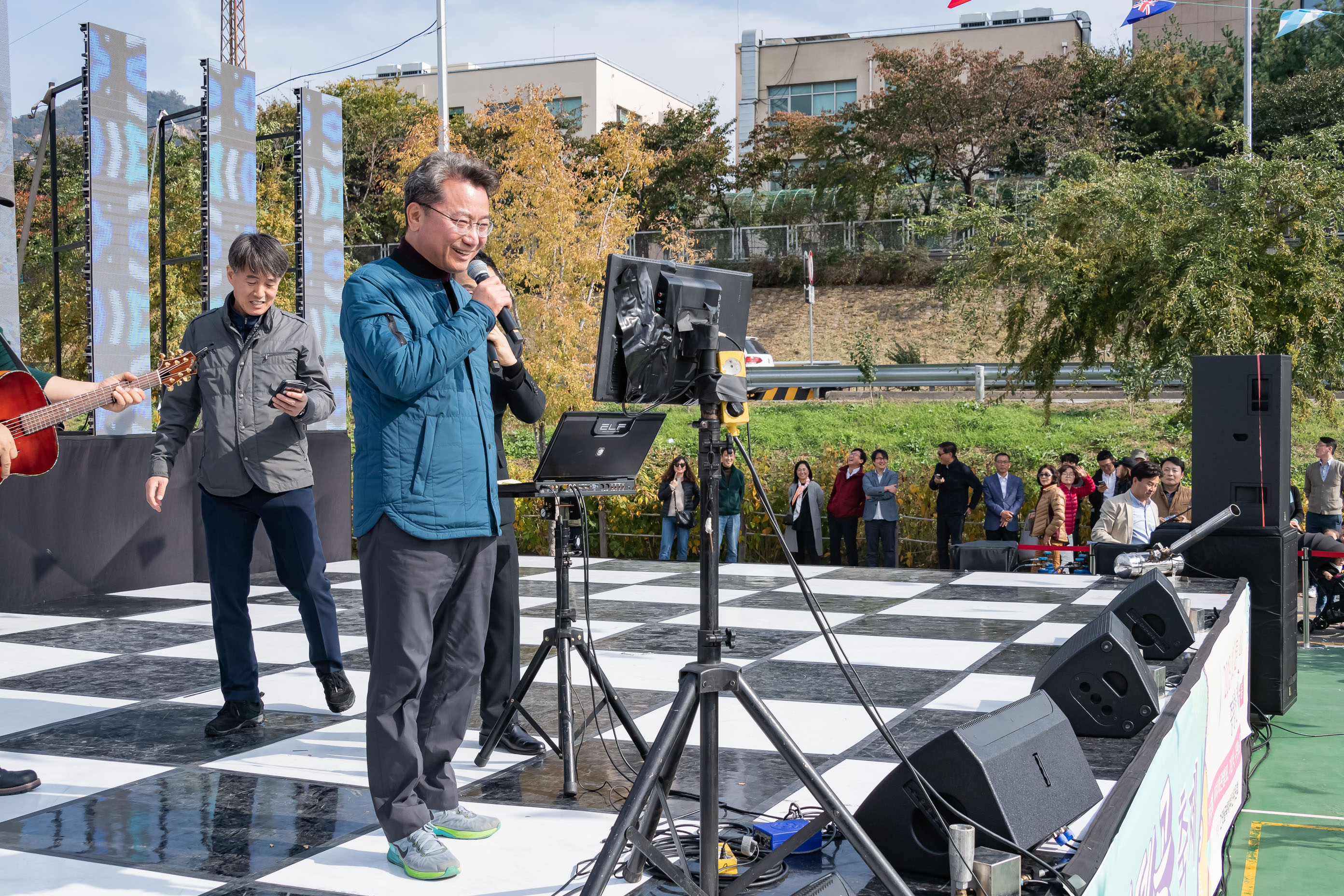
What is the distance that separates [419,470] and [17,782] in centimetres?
187

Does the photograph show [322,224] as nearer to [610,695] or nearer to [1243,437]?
[610,695]

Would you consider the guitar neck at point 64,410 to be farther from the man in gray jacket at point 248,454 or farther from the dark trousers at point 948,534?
the dark trousers at point 948,534

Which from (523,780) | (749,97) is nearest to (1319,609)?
(523,780)

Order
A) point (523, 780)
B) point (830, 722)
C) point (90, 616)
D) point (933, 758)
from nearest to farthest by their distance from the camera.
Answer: point (933, 758) < point (523, 780) < point (830, 722) < point (90, 616)

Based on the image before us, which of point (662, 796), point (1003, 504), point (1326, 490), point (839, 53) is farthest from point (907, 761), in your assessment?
point (839, 53)

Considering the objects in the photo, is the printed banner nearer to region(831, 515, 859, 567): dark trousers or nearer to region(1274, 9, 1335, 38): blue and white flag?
region(831, 515, 859, 567): dark trousers

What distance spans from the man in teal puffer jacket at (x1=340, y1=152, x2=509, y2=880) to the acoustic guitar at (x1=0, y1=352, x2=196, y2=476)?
1514mm

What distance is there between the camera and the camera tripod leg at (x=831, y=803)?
2.08 meters

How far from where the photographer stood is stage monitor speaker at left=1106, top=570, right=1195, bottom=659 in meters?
4.27

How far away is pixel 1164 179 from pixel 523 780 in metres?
10.0

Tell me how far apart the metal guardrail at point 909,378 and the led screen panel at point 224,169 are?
36.3ft

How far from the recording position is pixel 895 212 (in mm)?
29922

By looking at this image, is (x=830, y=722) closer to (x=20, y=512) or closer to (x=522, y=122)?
(x=20, y=512)

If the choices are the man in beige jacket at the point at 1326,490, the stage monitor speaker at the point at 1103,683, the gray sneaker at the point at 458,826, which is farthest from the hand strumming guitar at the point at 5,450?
the man in beige jacket at the point at 1326,490
